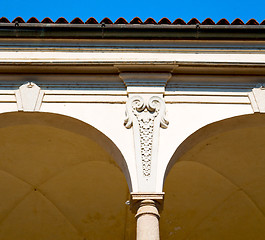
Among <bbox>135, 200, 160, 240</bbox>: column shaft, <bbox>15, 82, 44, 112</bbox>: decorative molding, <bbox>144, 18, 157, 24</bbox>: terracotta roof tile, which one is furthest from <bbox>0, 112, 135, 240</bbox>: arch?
<bbox>144, 18, 157, 24</bbox>: terracotta roof tile

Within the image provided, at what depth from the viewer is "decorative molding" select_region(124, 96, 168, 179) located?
703 cm

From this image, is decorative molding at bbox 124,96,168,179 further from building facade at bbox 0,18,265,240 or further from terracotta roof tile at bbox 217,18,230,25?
terracotta roof tile at bbox 217,18,230,25

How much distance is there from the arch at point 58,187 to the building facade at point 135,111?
27 mm

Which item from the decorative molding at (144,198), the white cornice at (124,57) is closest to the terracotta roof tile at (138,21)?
the white cornice at (124,57)

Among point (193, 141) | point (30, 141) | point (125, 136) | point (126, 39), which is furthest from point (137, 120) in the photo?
point (30, 141)

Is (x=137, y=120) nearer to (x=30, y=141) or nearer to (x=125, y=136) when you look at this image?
(x=125, y=136)

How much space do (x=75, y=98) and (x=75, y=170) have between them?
1.78m

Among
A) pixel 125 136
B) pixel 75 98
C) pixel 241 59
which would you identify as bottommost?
pixel 125 136

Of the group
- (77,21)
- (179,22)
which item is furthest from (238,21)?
(77,21)

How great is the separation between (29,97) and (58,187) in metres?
2.25

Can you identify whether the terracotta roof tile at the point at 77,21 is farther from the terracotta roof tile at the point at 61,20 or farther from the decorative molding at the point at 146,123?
the decorative molding at the point at 146,123

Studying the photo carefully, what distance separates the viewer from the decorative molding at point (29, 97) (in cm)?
749

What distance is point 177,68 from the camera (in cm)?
766

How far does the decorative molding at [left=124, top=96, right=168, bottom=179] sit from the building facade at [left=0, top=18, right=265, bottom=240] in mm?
13
